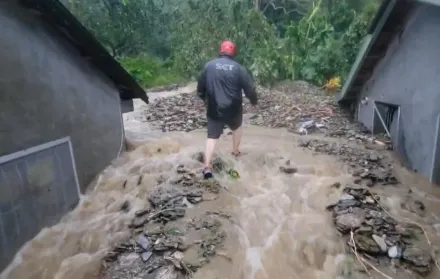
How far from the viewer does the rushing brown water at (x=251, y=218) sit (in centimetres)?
371

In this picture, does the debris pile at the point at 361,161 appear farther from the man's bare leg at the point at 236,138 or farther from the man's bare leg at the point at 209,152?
the man's bare leg at the point at 209,152

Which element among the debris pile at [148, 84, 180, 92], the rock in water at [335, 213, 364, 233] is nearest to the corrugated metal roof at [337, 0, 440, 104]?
the rock in water at [335, 213, 364, 233]

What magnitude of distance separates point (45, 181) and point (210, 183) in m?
2.09

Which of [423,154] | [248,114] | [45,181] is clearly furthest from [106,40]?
[423,154]

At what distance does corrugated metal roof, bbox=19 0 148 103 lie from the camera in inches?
180

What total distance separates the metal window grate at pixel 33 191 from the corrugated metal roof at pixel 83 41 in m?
1.45

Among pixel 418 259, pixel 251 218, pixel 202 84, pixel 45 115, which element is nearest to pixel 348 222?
pixel 418 259

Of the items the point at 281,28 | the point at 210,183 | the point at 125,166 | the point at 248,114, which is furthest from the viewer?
the point at 281,28

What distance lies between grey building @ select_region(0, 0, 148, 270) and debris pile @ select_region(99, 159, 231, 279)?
1.11 meters

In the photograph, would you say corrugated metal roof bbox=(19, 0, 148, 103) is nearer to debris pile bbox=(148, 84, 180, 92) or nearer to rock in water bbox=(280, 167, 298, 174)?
rock in water bbox=(280, 167, 298, 174)

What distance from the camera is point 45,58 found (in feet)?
15.6

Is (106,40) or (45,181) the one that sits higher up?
(106,40)

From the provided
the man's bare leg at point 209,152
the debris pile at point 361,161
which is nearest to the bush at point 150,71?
the debris pile at point 361,161

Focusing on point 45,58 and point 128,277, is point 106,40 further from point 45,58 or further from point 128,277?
point 128,277
